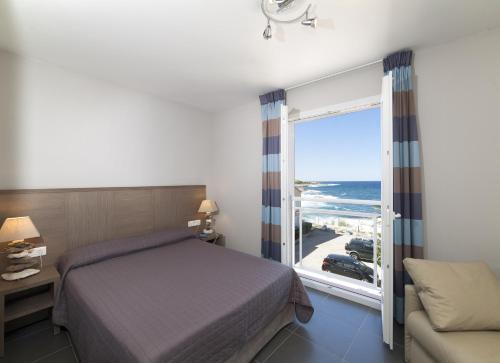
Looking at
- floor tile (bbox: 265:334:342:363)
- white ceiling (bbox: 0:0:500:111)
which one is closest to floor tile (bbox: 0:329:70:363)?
floor tile (bbox: 265:334:342:363)

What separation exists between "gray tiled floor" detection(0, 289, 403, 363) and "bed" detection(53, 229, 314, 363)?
4.5 inches

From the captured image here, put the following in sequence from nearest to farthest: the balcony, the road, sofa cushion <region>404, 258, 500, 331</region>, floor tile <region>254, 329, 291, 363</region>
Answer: sofa cushion <region>404, 258, 500, 331</region> < floor tile <region>254, 329, 291, 363</region> < the balcony < the road

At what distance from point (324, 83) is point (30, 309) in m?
3.62

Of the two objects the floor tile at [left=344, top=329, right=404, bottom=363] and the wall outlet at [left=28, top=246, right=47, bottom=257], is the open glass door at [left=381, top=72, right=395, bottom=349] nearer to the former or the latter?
the floor tile at [left=344, top=329, right=404, bottom=363]

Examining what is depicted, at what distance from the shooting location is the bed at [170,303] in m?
1.12

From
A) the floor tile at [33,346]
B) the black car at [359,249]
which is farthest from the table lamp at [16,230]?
the black car at [359,249]

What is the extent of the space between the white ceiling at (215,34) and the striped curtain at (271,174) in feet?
1.64

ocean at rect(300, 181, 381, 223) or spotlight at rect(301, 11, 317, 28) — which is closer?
spotlight at rect(301, 11, 317, 28)

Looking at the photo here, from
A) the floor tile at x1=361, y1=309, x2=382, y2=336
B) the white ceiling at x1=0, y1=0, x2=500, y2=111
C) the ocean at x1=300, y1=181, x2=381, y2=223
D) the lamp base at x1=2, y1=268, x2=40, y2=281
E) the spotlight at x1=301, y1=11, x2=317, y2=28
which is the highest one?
the white ceiling at x1=0, y1=0, x2=500, y2=111

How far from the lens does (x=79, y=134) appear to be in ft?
7.54

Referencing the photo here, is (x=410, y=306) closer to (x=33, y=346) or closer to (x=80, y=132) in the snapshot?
(x=33, y=346)

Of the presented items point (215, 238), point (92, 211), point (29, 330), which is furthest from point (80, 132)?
point (215, 238)

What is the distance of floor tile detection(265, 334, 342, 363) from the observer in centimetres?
157

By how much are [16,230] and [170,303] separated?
1.45 metres
